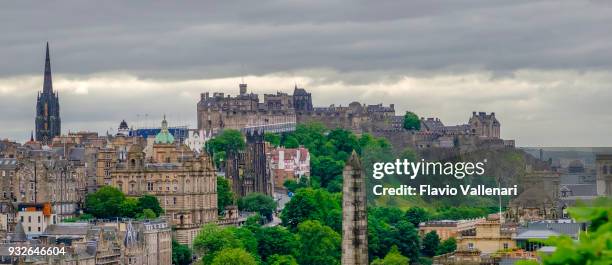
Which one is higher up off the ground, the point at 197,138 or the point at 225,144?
the point at 197,138

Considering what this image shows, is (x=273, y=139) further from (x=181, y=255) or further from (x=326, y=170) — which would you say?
(x=181, y=255)

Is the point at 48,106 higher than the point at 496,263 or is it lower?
higher

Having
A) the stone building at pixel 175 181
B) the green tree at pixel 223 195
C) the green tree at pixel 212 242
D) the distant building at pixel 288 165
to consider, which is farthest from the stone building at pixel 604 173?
the distant building at pixel 288 165

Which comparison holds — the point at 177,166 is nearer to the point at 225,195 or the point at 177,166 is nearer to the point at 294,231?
the point at 225,195

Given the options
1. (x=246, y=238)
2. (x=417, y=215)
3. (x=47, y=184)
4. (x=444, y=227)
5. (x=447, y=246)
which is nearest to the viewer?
(x=447, y=246)

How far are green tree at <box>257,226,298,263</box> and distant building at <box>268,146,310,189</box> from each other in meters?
47.8

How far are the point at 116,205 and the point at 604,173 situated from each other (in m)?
47.1

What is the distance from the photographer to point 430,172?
276 feet

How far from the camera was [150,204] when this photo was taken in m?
126

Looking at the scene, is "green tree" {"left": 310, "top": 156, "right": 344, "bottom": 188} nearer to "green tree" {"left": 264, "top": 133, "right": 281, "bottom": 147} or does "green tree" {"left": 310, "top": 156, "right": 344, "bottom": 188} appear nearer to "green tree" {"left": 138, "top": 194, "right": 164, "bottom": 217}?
"green tree" {"left": 264, "top": 133, "right": 281, "bottom": 147}

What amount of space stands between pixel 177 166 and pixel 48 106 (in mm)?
31882

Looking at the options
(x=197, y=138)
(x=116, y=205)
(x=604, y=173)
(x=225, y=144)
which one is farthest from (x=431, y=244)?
(x=197, y=138)

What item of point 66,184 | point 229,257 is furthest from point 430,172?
point 66,184

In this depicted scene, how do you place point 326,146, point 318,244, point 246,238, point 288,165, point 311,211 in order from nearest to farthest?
point 318,244
point 246,238
point 311,211
point 288,165
point 326,146
